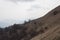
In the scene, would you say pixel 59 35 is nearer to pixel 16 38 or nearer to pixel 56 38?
pixel 56 38

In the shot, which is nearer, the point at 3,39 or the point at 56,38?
the point at 56,38

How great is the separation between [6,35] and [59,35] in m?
109

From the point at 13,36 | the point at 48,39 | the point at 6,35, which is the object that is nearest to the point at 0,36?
the point at 6,35

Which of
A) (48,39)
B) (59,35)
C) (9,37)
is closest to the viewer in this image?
(59,35)

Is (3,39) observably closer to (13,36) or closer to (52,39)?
(13,36)

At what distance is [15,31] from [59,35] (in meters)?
107

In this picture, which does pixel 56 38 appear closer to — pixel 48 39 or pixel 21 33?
pixel 48 39

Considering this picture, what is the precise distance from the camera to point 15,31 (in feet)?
515

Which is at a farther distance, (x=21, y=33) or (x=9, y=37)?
(x=9, y=37)

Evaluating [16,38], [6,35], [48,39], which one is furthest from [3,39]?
[48,39]

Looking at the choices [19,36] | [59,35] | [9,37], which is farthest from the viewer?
[9,37]

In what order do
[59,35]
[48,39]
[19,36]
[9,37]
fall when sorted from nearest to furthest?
[59,35]
[48,39]
[19,36]
[9,37]

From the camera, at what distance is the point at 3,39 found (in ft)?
505

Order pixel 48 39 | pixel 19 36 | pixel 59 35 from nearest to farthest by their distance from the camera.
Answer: pixel 59 35
pixel 48 39
pixel 19 36
